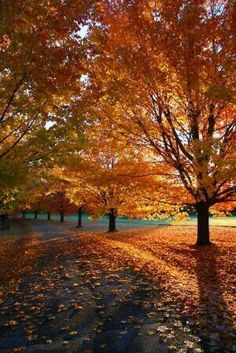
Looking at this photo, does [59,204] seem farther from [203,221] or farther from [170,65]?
[170,65]

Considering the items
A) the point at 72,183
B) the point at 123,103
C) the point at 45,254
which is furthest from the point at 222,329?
the point at 72,183

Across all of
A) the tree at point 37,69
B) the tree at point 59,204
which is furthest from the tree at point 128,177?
the tree at point 59,204

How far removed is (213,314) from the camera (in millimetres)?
6965

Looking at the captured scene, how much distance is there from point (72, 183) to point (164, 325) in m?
18.2

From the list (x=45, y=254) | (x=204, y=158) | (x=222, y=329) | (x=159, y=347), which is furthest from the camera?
(x=45, y=254)

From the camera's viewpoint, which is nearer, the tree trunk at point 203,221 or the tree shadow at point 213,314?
the tree shadow at point 213,314

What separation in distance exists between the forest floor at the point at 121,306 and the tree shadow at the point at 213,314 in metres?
0.01

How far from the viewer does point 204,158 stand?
12.8 meters

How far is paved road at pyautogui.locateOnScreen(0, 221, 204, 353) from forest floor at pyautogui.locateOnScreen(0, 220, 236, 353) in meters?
0.01

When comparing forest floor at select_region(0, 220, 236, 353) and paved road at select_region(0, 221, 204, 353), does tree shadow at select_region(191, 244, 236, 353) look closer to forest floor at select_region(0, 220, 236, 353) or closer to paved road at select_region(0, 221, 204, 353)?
forest floor at select_region(0, 220, 236, 353)

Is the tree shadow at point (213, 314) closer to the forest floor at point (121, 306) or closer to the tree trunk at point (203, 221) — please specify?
the forest floor at point (121, 306)

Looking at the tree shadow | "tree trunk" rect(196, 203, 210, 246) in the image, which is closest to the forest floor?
the tree shadow

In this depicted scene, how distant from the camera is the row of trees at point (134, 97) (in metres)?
9.39

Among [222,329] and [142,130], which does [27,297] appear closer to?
[222,329]
